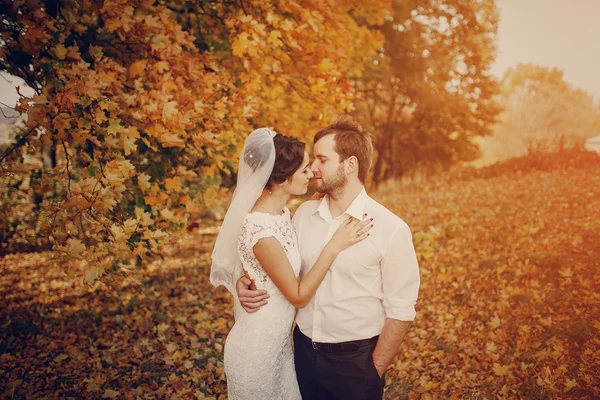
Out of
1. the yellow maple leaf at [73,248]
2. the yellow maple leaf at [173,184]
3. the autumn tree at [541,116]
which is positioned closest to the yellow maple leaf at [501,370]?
the yellow maple leaf at [173,184]

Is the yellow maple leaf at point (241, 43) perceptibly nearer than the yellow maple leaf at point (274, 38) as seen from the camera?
Yes

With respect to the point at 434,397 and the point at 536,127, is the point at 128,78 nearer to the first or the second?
the point at 434,397

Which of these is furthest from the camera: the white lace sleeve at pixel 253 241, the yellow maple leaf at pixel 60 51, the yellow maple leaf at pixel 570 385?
the yellow maple leaf at pixel 570 385

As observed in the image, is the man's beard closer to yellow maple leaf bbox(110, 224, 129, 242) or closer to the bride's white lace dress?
the bride's white lace dress

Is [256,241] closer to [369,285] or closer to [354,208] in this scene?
[354,208]

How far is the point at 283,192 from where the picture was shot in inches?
110

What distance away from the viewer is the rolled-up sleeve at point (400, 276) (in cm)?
244

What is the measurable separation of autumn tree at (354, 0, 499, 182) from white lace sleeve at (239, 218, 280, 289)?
12.1 m

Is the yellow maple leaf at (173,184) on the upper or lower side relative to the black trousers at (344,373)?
upper

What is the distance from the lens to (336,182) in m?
2.65

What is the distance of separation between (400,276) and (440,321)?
3.34 m

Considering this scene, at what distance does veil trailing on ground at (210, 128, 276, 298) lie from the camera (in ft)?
8.84

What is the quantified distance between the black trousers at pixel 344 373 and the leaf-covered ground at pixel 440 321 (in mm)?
2057

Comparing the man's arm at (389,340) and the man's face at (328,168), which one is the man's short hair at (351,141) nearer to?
the man's face at (328,168)
